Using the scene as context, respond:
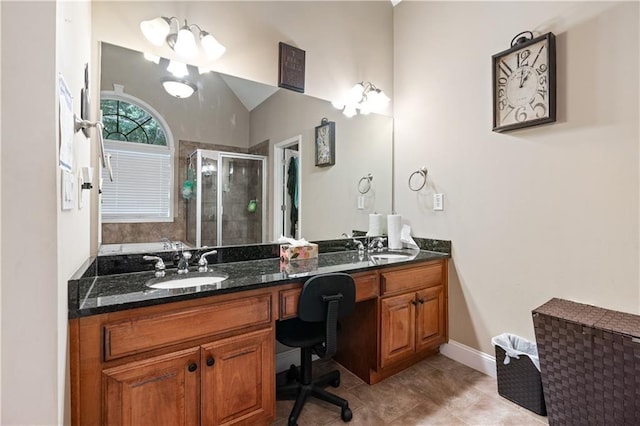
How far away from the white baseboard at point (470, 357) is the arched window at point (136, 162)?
2148 millimetres

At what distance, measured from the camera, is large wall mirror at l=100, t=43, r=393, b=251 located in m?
1.66

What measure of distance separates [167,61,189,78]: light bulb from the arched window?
25 cm

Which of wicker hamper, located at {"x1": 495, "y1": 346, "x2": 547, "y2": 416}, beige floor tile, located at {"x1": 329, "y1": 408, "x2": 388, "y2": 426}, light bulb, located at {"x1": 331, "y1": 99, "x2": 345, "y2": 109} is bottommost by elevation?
beige floor tile, located at {"x1": 329, "y1": 408, "x2": 388, "y2": 426}

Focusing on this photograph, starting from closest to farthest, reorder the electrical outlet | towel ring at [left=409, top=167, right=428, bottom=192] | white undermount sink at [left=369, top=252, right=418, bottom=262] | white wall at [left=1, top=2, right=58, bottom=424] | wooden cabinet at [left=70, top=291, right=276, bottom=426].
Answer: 1. white wall at [left=1, top=2, right=58, bottom=424]
2. wooden cabinet at [left=70, top=291, right=276, bottom=426]
3. white undermount sink at [left=369, top=252, right=418, bottom=262]
4. the electrical outlet
5. towel ring at [left=409, top=167, right=428, bottom=192]

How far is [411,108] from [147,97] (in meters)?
1.97

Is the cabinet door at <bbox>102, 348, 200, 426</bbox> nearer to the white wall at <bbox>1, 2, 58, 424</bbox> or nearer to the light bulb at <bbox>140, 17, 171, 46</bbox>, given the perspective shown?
the white wall at <bbox>1, 2, 58, 424</bbox>

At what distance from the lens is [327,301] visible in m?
1.54

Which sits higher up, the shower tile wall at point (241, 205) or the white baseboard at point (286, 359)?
the shower tile wall at point (241, 205)

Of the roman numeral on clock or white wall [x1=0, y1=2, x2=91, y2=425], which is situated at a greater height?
the roman numeral on clock

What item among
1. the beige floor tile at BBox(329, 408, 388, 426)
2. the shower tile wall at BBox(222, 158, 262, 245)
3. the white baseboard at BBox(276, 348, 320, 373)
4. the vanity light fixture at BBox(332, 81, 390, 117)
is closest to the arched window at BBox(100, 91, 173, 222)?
the shower tile wall at BBox(222, 158, 262, 245)

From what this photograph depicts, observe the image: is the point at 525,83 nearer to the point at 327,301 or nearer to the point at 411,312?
the point at 411,312

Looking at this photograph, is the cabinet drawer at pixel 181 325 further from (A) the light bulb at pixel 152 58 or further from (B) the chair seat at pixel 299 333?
(A) the light bulb at pixel 152 58

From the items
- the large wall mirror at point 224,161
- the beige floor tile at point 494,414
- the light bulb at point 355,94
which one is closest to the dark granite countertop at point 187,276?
the large wall mirror at point 224,161

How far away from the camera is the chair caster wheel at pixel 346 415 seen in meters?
1.64
